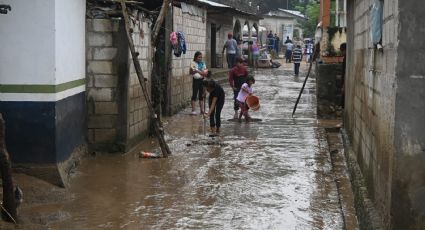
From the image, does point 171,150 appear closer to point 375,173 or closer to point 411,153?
point 375,173

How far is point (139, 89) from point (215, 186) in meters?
3.91

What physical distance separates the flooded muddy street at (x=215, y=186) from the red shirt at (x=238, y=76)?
2682 millimetres

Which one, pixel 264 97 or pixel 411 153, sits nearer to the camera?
pixel 411 153

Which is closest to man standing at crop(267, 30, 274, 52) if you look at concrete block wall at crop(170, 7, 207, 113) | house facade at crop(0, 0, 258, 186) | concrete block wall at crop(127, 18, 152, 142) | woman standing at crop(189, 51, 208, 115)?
concrete block wall at crop(170, 7, 207, 113)

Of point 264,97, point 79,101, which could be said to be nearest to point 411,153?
point 79,101

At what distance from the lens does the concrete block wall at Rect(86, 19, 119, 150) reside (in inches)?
407

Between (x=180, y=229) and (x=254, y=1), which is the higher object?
(x=254, y=1)

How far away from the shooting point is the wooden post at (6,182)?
6176 mm

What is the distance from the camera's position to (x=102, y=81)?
10.4 m

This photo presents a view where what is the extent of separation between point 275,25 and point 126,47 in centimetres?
4395

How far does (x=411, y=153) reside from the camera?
4754mm

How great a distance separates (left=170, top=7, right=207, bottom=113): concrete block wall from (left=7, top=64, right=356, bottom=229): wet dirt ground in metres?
3.21

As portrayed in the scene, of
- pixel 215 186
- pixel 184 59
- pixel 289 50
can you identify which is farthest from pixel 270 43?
pixel 215 186

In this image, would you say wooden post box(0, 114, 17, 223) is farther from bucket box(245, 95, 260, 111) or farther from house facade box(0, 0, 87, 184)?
bucket box(245, 95, 260, 111)
